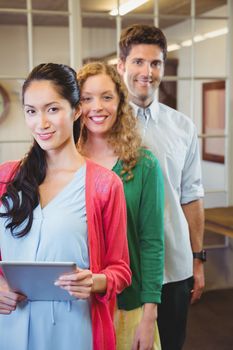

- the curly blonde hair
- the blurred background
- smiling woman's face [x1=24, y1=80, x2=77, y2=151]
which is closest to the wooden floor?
the blurred background

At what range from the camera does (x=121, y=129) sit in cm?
146

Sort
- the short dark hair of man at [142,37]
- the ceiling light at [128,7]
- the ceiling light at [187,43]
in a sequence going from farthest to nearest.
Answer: the ceiling light at [187,43], the ceiling light at [128,7], the short dark hair of man at [142,37]

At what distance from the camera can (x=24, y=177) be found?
1212mm

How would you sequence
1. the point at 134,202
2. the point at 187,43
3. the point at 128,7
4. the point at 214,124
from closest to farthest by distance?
the point at 134,202 < the point at 128,7 < the point at 187,43 < the point at 214,124

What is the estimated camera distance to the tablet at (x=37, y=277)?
101 centimetres

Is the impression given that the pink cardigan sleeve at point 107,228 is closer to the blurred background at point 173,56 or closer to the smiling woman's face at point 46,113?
the smiling woman's face at point 46,113

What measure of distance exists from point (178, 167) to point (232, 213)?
82.2 inches

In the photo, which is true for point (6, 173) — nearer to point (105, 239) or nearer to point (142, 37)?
point (105, 239)

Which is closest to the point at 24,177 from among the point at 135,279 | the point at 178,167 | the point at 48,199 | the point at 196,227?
the point at 48,199

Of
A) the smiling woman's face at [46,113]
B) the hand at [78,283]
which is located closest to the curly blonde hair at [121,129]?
the smiling woman's face at [46,113]

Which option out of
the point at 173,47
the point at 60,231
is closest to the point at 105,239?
the point at 60,231

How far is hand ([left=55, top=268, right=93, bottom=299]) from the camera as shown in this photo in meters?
1.07

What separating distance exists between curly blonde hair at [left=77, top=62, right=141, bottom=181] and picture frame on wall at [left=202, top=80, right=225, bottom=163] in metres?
2.49

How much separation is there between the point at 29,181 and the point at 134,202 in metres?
0.34
